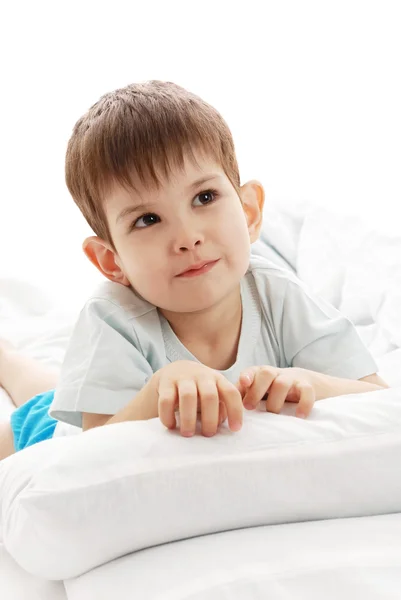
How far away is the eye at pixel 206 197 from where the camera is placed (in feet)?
3.85

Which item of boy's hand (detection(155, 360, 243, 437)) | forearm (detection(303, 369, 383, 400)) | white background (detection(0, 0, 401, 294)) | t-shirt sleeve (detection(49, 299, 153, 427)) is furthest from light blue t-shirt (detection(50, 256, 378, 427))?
white background (detection(0, 0, 401, 294))

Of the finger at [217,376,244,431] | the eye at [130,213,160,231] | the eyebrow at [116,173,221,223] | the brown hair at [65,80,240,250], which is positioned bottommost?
the finger at [217,376,244,431]

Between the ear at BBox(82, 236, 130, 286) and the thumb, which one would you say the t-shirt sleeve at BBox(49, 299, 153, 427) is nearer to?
the ear at BBox(82, 236, 130, 286)

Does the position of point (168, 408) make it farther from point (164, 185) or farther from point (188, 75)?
point (188, 75)

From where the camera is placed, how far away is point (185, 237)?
113 centimetres

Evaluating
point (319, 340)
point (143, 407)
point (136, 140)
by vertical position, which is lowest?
point (319, 340)

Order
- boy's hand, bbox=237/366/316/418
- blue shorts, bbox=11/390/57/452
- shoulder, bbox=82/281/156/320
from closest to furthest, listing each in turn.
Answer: boy's hand, bbox=237/366/316/418 → shoulder, bbox=82/281/156/320 → blue shorts, bbox=11/390/57/452

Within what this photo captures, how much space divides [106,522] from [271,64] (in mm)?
2272

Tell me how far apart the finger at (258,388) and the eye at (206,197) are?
0.34 m

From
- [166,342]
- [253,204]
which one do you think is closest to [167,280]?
[166,342]

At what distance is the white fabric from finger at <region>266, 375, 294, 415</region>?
0.14 metres

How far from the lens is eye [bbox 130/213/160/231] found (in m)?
1.15

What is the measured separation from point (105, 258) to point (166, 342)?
0.17 meters

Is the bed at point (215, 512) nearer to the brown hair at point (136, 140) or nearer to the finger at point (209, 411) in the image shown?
the finger at point (209, 411)
